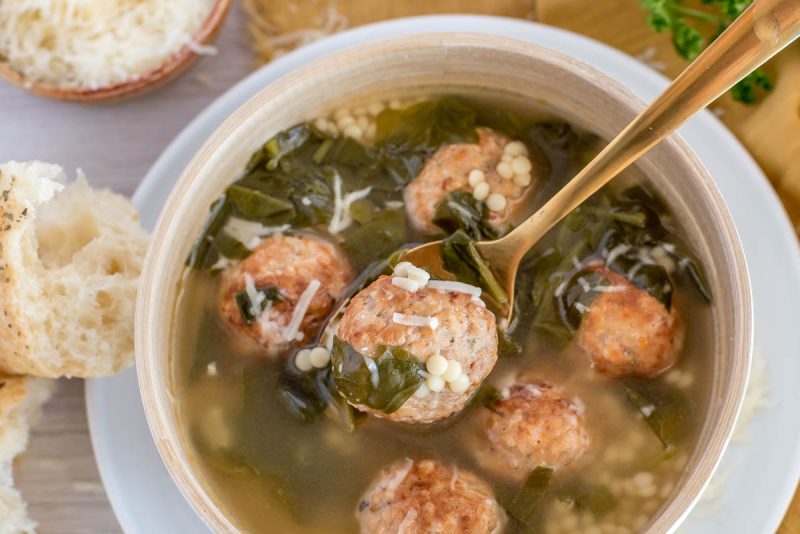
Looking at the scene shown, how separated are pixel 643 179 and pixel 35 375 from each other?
6.53 feet

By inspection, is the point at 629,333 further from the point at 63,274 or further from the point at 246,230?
the point at 63,274

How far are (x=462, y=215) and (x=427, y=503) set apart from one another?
0.85m

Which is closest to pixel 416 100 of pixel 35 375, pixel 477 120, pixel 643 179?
pixel 477 120

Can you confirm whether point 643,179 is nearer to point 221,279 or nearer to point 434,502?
point 434,502

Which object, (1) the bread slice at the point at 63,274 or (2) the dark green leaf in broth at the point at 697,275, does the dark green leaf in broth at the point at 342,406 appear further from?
(2) the dark green leaf in broth at the point at 697,275

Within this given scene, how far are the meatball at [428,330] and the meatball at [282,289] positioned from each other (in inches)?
11.0

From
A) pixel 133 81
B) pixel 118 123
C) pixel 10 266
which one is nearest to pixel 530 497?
pixel 10 266

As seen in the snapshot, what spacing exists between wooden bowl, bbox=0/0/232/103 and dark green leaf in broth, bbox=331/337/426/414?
53.4 inches

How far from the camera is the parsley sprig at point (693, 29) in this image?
309 centimetres

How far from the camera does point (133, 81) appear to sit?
3.25 meters

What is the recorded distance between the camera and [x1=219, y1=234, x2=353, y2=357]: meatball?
271 cm

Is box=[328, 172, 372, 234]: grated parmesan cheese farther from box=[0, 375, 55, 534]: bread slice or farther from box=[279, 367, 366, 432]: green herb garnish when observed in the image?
box=[0, 375, 55, 534]: bread slice

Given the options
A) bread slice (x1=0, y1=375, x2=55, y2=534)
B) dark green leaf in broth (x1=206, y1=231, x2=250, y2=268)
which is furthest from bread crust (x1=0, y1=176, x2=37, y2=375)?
dark green leaf in broth (x1=206, y1=231, x2=250, y2=268)

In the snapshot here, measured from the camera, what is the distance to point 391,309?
7.81 ft
